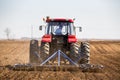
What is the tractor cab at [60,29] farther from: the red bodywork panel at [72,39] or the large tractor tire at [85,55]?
the large tractor tire at [85,55]

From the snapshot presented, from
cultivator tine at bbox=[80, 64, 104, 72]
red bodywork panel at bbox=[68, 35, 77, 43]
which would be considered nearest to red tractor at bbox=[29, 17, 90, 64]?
red bodywork panel at bbox=[68, 35, 77, 43]

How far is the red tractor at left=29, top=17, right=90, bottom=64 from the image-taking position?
523 inches

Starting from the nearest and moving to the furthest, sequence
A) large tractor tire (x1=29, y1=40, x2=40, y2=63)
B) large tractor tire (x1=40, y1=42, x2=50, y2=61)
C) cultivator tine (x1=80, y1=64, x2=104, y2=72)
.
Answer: cultivator tine (x1=80, y1=64, x2=104, y2=72), large tractor tire (x1=40, y1=42, x2=50, y2=61), large tractor tire (x1=29, y1=40, x2=40, y2=63)

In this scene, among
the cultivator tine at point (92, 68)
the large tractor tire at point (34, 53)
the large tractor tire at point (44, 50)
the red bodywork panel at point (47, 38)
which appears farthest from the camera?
the large tractor tire at point (34, 53)

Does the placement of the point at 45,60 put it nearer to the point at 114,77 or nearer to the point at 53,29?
the point at 53,29

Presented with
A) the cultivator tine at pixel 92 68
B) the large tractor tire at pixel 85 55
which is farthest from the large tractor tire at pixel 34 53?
the cultivator tine at pixel 92 68

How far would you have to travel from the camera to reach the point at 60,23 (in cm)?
1409

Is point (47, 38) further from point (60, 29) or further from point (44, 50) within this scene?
point (60, 29)

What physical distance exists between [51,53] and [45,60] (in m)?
0.84

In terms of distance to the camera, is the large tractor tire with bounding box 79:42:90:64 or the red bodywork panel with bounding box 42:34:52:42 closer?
the large tractor tire with bounding box 79:42:90:64

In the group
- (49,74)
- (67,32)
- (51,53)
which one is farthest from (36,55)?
(49,74)

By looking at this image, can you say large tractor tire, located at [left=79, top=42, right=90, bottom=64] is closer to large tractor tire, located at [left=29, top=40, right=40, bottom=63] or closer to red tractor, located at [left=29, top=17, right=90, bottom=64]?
red tractor, located at [left=29, top=17, right=90, bottom=64]

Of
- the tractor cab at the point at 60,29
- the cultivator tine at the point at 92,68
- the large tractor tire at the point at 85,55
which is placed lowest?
the cultivator tine at the point at 92,68

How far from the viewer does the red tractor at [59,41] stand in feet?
43.6
